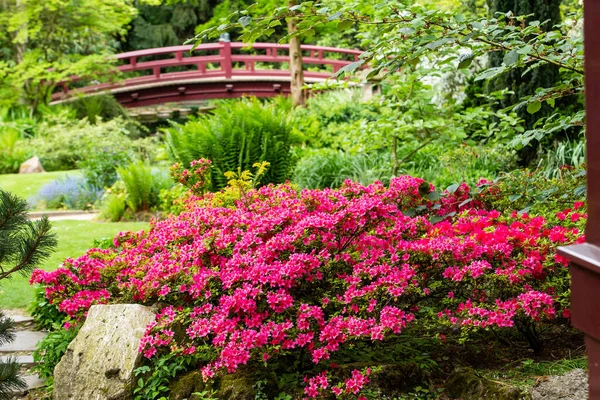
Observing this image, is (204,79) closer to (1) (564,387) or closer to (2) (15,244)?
(2) (15,244)

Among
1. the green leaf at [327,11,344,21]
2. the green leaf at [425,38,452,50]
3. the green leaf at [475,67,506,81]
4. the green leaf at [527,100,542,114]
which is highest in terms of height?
the green leaf at [327,11,344,21]

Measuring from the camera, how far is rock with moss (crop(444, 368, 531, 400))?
9.23ft

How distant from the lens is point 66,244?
7.19m

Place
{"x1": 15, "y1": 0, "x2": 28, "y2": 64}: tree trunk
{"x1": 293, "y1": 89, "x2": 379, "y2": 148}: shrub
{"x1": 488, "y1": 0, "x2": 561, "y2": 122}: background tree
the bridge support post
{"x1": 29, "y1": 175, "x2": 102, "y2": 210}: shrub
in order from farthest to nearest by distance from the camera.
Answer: the bridge support post
{"x1": 15, "y1": 0, "x2": 28, "y2": 64}: tree trunk
{"x1": 293, "y1": 89, "x2": 379, "y2": 148}: shrub
{"x1": 29, "y1": 175, "x2": 102, "y2": 210}: shrub
{"x1": 488, "y1": 0, "x2": 561, "y2": 122}: background tree

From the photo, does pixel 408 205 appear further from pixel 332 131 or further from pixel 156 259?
pixel 332 131

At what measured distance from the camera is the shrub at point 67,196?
35.2 feet

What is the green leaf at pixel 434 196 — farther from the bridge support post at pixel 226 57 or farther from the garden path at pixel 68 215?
the bridge support post at pixel 226 57

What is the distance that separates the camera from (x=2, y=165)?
45.8 feet

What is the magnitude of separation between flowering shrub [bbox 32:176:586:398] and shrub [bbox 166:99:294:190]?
3.64 m

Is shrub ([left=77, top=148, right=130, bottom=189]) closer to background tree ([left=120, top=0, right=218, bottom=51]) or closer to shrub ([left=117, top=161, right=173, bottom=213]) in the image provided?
shrub ([left=117, top=161, right=173, bottom=213])

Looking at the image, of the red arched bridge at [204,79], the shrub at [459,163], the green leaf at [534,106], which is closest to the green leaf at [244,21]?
the green leaf at [534,106]

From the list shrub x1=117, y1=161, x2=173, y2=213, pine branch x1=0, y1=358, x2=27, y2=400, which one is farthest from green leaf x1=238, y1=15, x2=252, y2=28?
shrub x1=117, y1=161, x2=173, y2=213

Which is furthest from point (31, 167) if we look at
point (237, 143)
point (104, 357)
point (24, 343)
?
point (104, 357)

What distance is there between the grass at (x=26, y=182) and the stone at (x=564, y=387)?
9.73 meters
